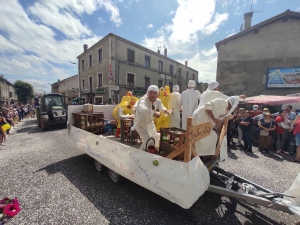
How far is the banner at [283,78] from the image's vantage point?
11172 mm

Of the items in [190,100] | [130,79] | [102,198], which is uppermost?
[130,79]

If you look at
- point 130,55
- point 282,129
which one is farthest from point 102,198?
point 130,55

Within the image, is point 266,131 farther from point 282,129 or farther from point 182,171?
point 182,171

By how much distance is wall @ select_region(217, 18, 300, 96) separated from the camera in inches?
449

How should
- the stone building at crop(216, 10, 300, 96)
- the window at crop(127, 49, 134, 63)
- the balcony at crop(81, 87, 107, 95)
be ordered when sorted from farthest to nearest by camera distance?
the window at crop(127, 49, 134, 63) → the balcony at crop(81, 87, 107, 95) → the stone building at crop(216, 10, 300, 96)

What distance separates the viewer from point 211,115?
2.61 meters

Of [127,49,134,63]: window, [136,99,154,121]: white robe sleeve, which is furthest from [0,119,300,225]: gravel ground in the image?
[127,49,134,63]: window

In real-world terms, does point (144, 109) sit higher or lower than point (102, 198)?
higher

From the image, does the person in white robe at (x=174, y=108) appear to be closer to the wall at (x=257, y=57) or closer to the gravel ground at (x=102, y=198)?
the gravel ground at (x=102, y=198)

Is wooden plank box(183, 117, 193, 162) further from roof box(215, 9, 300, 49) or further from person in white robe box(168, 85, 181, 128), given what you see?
roof box(215, 9, 300, 49)

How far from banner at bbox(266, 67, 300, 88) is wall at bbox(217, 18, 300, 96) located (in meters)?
0.34

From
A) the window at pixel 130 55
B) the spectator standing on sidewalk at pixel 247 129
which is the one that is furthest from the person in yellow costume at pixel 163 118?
the window at pixel 130 55

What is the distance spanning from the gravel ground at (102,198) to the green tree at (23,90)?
35390 millimetres

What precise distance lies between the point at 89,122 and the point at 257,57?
583 inches
